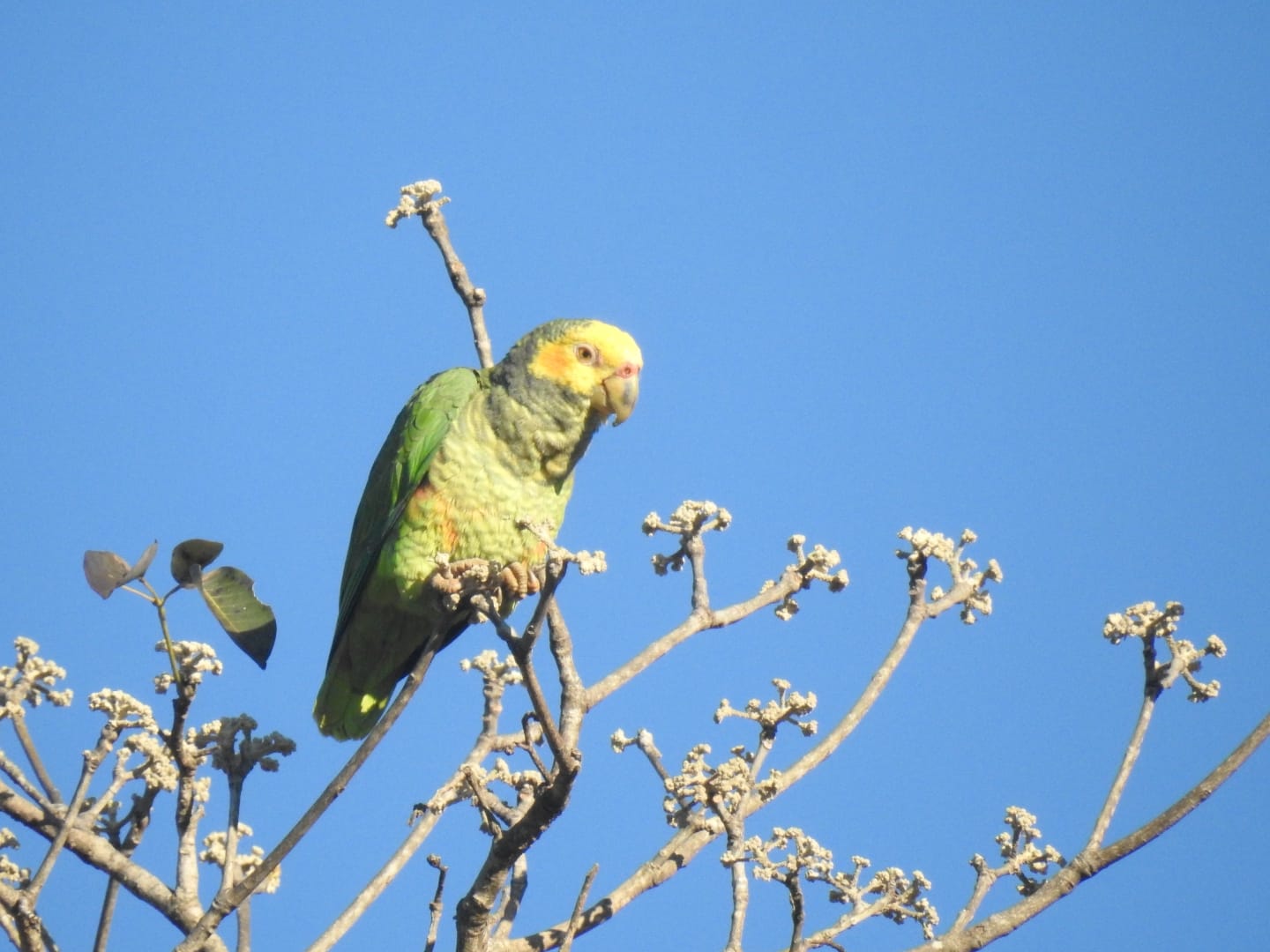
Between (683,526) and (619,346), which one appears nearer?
(683,526)

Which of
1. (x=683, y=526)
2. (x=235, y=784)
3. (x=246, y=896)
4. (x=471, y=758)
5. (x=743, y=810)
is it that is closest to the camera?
(x=246, y=896)

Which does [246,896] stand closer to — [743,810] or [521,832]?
[521,832]

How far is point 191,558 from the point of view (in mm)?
3143

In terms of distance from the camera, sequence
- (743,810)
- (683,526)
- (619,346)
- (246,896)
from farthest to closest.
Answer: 1. (619,346)
2. (683,526)
3. (743,810)
4. (246,896)

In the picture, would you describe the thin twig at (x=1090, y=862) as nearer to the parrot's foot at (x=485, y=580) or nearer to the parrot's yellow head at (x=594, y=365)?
the parrot's foot at (x=485, y=580)

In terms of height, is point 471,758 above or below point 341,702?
below

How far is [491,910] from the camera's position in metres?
3.62

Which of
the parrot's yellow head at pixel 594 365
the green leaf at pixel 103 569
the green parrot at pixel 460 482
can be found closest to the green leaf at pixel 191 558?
the green leaf at pixel 103 569

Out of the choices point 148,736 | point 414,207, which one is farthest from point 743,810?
point 414,207

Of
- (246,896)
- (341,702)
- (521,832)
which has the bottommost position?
(246,896)

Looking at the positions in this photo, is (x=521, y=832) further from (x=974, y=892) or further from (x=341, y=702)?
(x=341, y=702)

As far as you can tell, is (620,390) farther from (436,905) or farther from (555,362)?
(436,905)

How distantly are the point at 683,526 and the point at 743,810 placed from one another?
979 mm

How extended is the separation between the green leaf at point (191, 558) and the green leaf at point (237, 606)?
0.05ft
